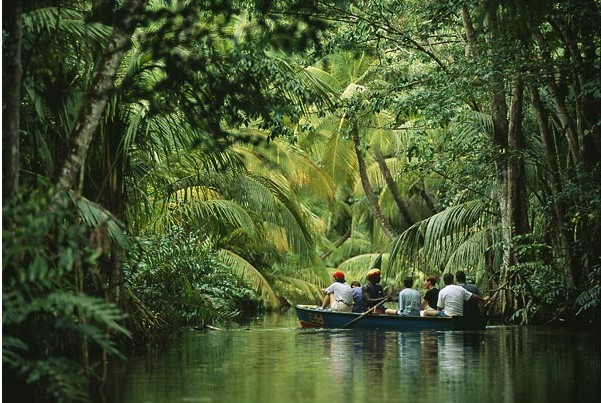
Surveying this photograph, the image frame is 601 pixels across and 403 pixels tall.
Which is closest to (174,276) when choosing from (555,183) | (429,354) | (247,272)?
(429,354)

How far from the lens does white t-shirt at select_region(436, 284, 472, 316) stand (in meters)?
19.2

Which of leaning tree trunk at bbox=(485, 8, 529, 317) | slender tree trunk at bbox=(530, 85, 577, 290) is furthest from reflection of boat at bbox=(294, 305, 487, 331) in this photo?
slender tree trunk at bbox=(530, 85, 577, 290)

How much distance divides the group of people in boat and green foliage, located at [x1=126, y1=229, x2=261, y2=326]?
10.8ft

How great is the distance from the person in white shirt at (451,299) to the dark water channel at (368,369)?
0.77m

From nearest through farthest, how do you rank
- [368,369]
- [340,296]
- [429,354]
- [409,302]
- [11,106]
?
[11,106] < [368,369] < [429,354] < [409,302] < [340,296]

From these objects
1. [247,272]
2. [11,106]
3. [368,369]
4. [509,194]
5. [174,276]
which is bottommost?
[368,369]

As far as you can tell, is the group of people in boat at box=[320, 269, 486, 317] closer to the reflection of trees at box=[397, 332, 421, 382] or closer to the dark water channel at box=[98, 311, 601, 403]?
the dark water channel at box=[98, 311, 601, 403]

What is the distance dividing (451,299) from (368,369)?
24.1ft

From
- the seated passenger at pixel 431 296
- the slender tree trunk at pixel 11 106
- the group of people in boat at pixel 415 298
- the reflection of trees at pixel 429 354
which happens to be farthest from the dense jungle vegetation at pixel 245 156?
the reflection of trees at pixel 429 354

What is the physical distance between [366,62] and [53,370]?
24.6m

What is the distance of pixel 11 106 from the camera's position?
816 cm

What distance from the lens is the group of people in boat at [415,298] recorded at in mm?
19312

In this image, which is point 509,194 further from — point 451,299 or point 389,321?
point 389,321

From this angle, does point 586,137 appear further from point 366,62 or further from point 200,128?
point 366,62
